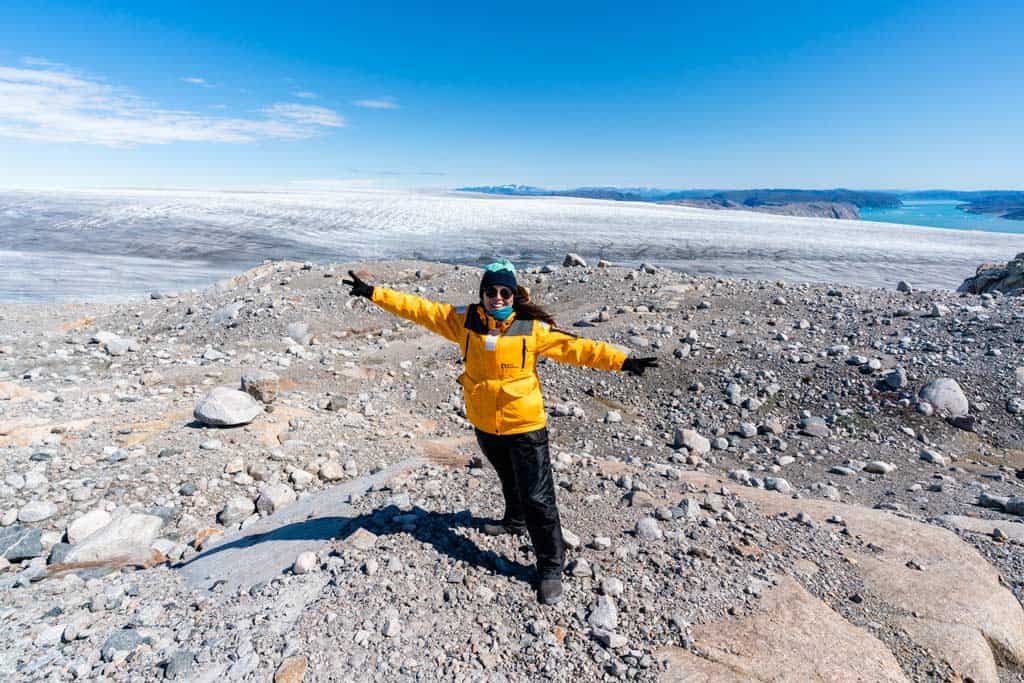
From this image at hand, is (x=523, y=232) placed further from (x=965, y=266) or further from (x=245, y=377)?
(x=245, y=377)

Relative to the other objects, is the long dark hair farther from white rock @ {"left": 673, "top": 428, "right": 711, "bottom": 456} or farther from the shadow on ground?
white rock @ {"left": 673, "top": 428, "right": 711, "bottom": 456}

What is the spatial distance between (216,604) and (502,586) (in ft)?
→ 5.53

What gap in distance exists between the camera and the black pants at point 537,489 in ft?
10.2

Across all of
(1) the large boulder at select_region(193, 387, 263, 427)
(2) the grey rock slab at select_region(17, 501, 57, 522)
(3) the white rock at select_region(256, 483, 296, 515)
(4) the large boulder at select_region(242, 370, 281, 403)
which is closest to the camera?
(2) the grey rock slab at select_region(17, 501, 57, 522)

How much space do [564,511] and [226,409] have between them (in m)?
4.00

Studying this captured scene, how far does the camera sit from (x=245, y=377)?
257 inches

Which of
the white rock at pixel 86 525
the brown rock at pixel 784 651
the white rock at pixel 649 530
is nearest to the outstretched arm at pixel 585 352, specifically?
the white rock at pixel 649 530

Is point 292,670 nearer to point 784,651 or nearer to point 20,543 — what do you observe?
point 784,651

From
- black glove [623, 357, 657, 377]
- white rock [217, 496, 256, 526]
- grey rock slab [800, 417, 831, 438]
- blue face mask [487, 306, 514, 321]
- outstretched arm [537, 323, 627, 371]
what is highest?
blue face mask [487, 306, 514, 321]

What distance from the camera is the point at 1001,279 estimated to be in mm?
13039

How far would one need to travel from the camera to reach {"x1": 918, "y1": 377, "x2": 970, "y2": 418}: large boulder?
6.43 meters

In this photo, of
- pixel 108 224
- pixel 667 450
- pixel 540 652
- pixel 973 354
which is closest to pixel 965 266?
pixel 973 354

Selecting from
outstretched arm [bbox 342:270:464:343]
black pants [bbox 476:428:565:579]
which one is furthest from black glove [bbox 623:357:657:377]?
outstretched arm [bbox 342:270:464:343]

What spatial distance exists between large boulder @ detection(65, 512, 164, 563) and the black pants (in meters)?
2.84
